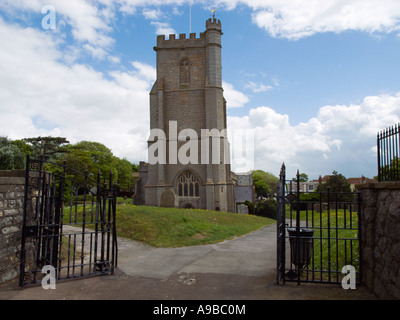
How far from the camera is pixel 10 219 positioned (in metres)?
6.49

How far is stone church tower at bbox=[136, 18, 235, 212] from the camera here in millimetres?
29719

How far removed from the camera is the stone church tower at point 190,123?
29.7 meters

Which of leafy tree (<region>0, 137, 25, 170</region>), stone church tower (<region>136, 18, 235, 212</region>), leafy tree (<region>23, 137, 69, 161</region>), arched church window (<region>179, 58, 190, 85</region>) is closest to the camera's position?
stone church tower (<region>136, 18, 235, 212</region>)

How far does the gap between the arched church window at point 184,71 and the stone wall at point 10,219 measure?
26565 millimetres

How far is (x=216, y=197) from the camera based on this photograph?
94.9 feet

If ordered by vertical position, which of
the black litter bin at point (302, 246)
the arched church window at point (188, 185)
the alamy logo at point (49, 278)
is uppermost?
the arched church window at point (188, 185)

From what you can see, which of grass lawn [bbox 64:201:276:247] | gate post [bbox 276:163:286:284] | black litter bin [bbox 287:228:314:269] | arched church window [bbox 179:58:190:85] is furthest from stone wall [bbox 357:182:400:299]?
arched church window [bbox 179:58:190:85]

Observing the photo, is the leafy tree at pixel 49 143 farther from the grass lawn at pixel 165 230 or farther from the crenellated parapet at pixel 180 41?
the grass lawn at pixel 165 230

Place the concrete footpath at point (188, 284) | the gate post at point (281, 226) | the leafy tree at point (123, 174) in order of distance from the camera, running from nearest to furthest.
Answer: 1. the concrete footpath at point (188, 284)
2. the gate post at point (281, 226)
3. the leafy tree at point (123, 174)

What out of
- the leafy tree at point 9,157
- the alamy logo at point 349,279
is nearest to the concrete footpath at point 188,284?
the alamy logo at point 349,279

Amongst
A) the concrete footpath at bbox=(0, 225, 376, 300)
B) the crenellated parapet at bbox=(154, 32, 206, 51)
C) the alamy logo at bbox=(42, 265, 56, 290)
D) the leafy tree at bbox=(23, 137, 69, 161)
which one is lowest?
the concrete footpath at bbox=(0, 225, 376, 300)

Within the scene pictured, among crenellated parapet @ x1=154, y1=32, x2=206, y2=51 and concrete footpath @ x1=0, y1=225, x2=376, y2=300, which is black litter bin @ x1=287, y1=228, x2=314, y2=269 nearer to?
concrete footpath @ x1=0, y1=225, x2=376, y2=300

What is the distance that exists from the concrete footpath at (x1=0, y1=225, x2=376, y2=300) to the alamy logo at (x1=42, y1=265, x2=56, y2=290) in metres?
0.13
